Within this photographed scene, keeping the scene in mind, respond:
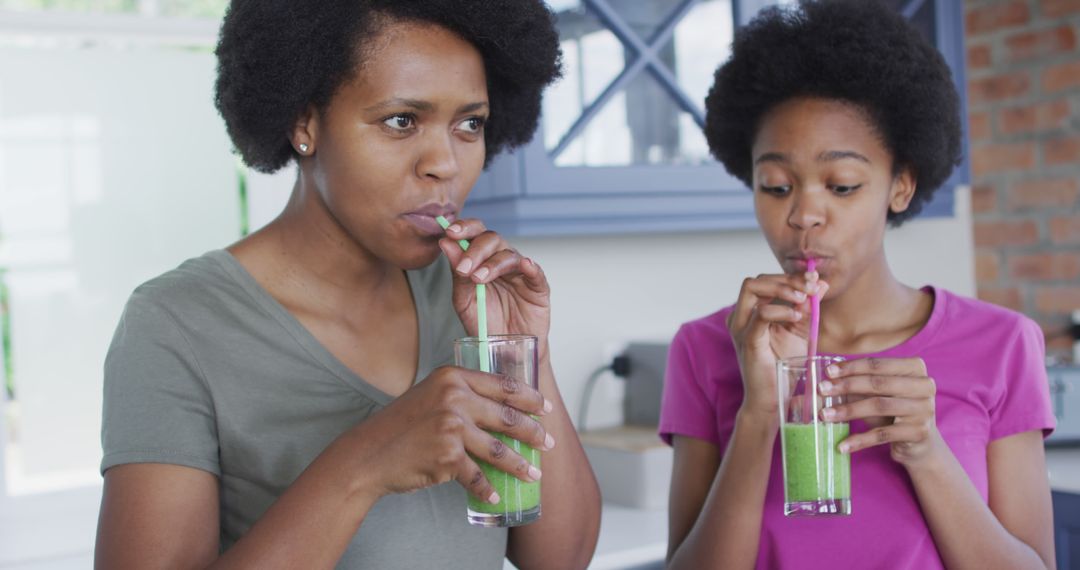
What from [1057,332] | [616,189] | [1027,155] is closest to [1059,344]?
[1057,332]

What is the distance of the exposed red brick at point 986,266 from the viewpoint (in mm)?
3568

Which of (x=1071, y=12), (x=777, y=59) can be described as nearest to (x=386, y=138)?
(x=777, y=59)

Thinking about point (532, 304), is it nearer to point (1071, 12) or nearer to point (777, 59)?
point (777, 59)

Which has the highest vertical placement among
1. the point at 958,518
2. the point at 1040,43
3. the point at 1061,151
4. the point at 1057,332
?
the point at 1040,43

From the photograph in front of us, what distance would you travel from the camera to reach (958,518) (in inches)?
54.2

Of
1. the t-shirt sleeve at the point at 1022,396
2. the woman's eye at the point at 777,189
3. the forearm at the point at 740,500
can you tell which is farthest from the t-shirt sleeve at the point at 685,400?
the t-shirt sleeve at the point at 1022,396

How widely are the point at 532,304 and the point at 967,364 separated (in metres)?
0.62

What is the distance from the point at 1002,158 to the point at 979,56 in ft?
1.17

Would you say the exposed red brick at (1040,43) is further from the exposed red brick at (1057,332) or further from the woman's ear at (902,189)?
the woman's ear at (902,189)

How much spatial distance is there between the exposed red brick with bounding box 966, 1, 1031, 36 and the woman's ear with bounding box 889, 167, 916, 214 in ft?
7.10

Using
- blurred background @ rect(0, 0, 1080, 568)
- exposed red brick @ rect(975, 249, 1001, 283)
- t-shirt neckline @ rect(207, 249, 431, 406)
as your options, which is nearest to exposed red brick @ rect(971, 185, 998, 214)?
exposed red brick @ rect(975, 249, 1001, 283)

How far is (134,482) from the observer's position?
45.6 inches

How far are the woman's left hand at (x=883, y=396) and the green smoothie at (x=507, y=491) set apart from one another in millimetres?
376

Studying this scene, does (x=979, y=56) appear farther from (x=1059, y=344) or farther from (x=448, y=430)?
(x=448, y=430)
